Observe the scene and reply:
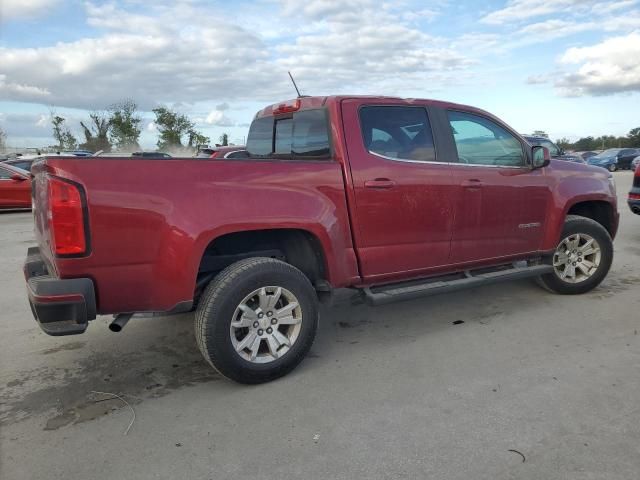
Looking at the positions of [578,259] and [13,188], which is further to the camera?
[13,188]

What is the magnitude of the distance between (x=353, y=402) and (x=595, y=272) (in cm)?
338

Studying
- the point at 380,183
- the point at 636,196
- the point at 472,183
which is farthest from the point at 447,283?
the point at 636,196

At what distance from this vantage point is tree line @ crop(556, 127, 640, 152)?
5721 cm

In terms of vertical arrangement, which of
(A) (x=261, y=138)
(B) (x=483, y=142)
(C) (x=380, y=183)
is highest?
(A) (x=261, y=138)

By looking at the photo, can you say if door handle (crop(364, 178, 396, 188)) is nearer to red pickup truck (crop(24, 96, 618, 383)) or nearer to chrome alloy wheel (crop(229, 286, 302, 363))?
red pickup truck (crop(24, 96, 618, 383))

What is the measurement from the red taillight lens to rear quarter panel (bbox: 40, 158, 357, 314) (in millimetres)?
62

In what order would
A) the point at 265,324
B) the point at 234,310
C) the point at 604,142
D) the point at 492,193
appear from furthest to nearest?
the point at 604,142, the point at 492,193, the point at 265,324, the point at 234,310

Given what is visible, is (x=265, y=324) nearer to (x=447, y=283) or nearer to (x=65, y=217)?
(x=65, y=217)

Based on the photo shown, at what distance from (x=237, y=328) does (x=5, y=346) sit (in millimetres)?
2169

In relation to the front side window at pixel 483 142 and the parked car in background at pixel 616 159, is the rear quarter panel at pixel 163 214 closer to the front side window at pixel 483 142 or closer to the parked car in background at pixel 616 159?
the front side window at pixel 483 142

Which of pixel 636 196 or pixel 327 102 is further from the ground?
pixel 327 102

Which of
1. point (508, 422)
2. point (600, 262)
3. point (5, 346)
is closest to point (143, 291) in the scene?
point (5, 346)

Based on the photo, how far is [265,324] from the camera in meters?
3.46

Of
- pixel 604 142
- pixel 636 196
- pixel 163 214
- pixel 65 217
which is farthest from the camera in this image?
pixel 604 142
